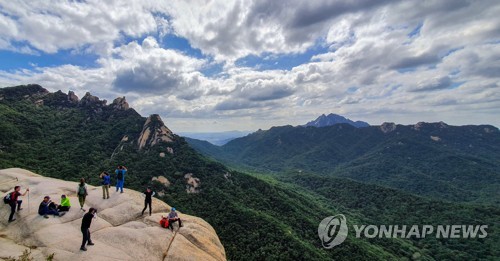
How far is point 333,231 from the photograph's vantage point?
132125mm

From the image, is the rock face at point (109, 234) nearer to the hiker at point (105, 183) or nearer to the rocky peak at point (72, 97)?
the hiker at point (105, 183)

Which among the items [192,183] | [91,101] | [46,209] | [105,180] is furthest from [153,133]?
[46,209]

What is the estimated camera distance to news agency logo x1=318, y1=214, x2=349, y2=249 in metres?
110

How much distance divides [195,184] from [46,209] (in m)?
99.9

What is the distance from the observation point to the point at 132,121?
165 m

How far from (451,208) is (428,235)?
79.8 feet

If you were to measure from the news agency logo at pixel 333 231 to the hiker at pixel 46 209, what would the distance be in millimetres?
94445

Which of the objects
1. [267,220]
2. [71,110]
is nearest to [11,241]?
[267,220]

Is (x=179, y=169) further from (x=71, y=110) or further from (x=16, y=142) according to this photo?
(x=71, y=110)

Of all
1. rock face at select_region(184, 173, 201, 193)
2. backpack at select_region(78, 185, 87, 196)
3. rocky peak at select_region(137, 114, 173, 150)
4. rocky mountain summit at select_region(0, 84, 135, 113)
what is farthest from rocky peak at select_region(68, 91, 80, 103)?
backpack at select_region(78, 185, 87, 196)

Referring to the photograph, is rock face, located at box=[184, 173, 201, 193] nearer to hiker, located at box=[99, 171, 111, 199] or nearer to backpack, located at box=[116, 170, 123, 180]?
backpack, located at box=[116, 170, 123, 180]

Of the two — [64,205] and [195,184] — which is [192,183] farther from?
[64,205]

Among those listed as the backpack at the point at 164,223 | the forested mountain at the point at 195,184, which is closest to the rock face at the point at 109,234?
the backpack at the point at 164,223

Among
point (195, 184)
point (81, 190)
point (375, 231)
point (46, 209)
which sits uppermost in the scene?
point (81, 190)
